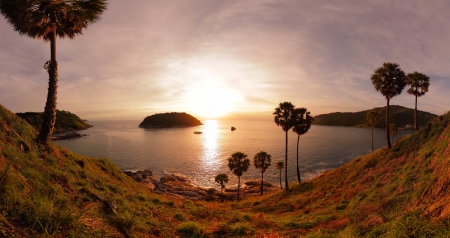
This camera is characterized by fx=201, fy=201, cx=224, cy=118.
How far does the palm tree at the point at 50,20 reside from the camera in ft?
43.3

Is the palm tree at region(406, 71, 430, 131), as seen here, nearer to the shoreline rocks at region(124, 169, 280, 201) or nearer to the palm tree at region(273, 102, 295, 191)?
the palm tree at region(273, 102, 295, 191)

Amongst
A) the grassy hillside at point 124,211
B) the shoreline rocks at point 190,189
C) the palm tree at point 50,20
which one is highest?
the palm tree at point 50,20

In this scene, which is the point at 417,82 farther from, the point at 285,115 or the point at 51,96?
the point at 51,96

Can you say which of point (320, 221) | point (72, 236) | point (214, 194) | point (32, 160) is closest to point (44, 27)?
point (32, 160)

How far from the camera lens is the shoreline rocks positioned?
2194 inches

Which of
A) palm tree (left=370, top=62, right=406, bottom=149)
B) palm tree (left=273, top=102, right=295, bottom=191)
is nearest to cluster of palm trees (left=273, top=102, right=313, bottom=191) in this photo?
palm tree (left=273, top=102, right=295, bottom=191)

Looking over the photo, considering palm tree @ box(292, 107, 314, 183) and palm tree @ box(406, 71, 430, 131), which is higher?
palm tree @ box(406, 71, 430, 131)

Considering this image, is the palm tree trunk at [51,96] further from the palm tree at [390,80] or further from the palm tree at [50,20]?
the palm tree at [390,80]

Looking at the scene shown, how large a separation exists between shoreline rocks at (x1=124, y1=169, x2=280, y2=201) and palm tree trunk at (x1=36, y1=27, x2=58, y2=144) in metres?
41.6

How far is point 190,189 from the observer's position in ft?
198

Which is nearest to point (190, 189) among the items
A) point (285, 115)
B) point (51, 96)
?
point (285, 115)

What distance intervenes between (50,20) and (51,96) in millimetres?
5458

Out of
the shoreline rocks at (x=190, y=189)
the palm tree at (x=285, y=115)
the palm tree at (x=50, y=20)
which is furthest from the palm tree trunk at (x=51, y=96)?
the shoreline rocks at (x=190, y=189)

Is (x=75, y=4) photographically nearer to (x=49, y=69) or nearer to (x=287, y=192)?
(x=49, y=69)
